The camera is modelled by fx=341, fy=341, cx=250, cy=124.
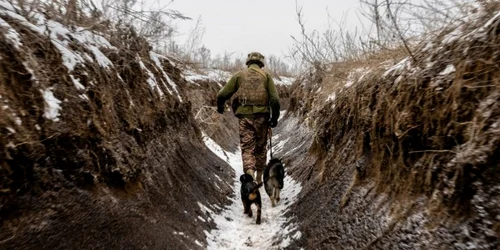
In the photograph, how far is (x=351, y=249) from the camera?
9.13 ft

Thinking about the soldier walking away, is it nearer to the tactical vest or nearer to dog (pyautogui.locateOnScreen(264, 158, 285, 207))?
the tactical vest

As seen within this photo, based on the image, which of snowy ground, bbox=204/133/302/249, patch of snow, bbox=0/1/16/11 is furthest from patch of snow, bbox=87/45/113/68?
snowy ground, bbox=204/133/302/249

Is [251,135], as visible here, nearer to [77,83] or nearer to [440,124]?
[77,83]

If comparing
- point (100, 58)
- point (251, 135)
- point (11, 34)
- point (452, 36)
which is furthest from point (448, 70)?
point (251, 135)

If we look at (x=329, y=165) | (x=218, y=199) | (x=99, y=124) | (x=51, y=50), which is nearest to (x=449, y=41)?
(x=329, y=165)

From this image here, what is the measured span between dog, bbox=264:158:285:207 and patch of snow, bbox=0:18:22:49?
3.70 m

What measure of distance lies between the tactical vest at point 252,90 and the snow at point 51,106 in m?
3.19

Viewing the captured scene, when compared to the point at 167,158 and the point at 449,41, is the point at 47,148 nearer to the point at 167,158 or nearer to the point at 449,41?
the point at 167,158

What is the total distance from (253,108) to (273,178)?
1154mm

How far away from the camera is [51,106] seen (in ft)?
8.19

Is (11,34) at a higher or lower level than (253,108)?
higher

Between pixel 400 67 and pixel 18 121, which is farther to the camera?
pixel 400 67

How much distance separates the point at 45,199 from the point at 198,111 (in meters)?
8.48

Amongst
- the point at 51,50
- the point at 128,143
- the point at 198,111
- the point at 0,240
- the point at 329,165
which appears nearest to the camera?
the point at 0,240
